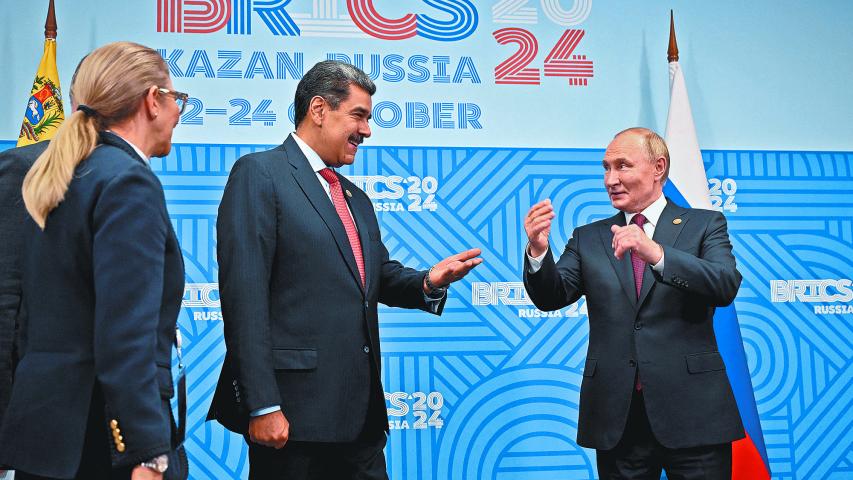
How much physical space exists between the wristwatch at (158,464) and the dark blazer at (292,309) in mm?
552

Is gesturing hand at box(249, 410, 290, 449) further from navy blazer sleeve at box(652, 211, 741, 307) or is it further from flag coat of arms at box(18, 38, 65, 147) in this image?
flag coat of arms at box(18, 38, 65, 147)

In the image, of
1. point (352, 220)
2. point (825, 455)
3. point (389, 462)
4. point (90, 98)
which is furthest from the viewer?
point (825, 455)

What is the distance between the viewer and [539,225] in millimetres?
2414

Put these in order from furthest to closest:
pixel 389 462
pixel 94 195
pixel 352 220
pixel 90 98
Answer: pixel 389 462, pixel 352 220, pixel 90 98, pixel 94 195

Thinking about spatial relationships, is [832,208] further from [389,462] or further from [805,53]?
[389,462]

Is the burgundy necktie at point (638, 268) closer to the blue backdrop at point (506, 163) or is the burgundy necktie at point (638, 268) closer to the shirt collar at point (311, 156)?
the shirt collar at point (311, 156)

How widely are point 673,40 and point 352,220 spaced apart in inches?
85.5

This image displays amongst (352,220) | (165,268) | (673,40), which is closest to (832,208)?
(673,40)

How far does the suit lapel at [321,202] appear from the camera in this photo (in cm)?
223

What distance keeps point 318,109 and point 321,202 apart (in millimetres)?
315

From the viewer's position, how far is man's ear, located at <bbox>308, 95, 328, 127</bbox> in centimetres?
240

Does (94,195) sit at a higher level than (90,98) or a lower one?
lower

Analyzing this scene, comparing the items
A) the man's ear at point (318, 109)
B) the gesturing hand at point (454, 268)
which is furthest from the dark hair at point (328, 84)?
the gesturing hand at point (454, 268)

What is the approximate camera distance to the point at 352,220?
2.38 m
